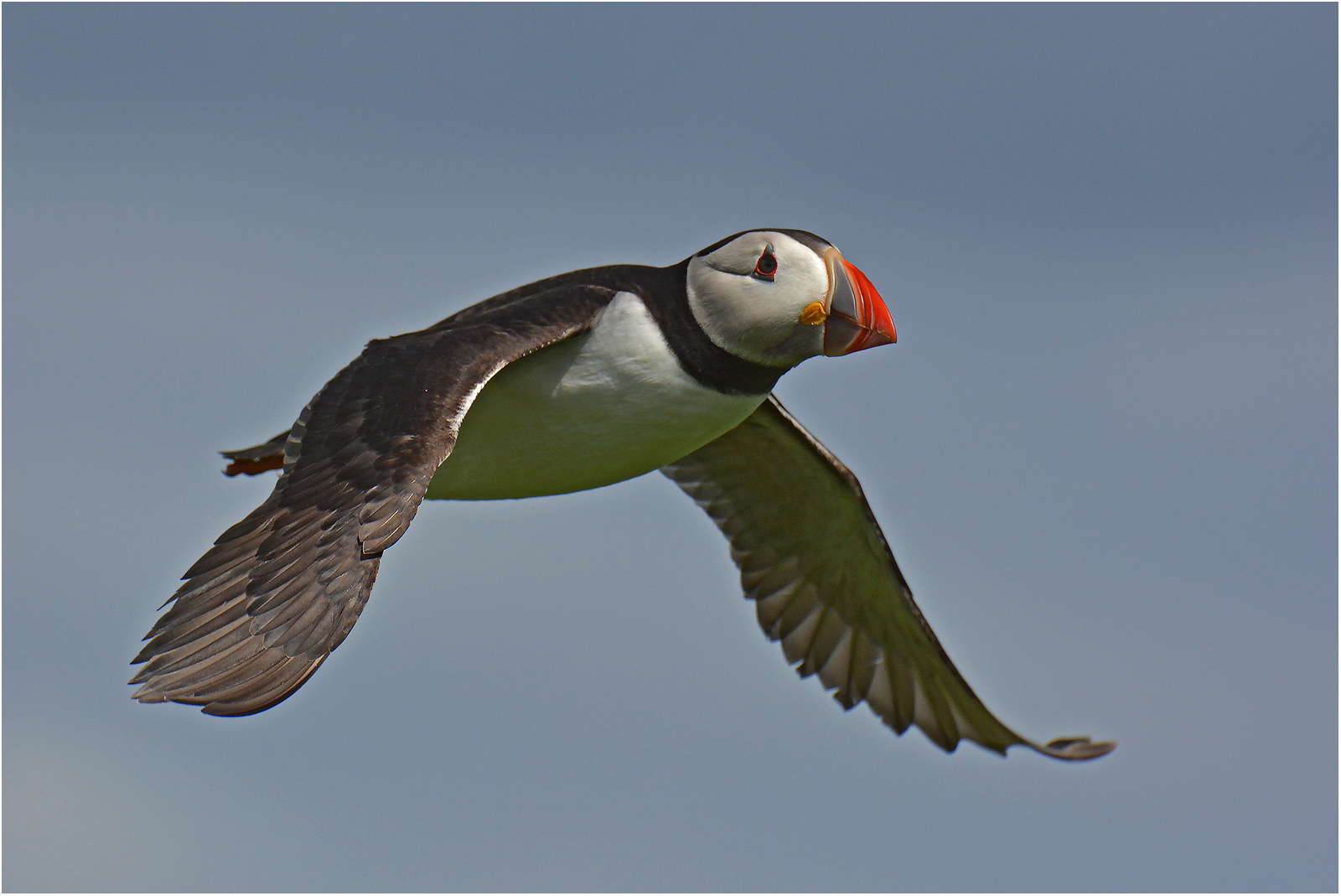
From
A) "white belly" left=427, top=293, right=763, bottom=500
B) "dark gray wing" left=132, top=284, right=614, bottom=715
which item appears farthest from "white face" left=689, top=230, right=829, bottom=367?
"dark gray wing" left=132, top=284, right=614, bottom=715

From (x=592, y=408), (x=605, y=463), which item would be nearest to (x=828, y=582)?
(x=605, y=463)

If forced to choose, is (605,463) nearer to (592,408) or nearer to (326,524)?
(592,408)

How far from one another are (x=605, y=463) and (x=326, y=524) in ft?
8.80

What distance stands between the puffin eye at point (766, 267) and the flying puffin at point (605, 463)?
0.01 metres

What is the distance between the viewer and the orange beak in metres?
8.29

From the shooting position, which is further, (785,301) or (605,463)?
(605,463)

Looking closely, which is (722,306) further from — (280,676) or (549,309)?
(280,676)

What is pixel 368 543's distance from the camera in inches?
255

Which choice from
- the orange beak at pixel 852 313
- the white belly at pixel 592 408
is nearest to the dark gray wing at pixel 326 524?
the white belly at pixel 592 408

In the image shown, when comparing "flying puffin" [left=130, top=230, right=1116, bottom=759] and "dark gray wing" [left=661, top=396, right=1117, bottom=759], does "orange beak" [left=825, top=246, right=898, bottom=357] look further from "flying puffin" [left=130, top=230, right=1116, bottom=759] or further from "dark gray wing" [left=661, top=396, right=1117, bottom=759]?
"dark gray wing" [left=661, top=396, right=1117, bottom=759]

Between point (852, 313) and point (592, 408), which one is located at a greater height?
point (852, 313)

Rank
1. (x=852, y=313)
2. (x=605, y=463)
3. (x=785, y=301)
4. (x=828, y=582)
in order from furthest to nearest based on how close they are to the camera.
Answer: (x=828, y=582) < (x=605, y=463) < (x=785, y=301) < (x=852, y=313)

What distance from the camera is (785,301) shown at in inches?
330

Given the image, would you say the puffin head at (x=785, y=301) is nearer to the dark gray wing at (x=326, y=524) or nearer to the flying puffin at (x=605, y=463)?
the flying puffin at (x=605, y=463)
